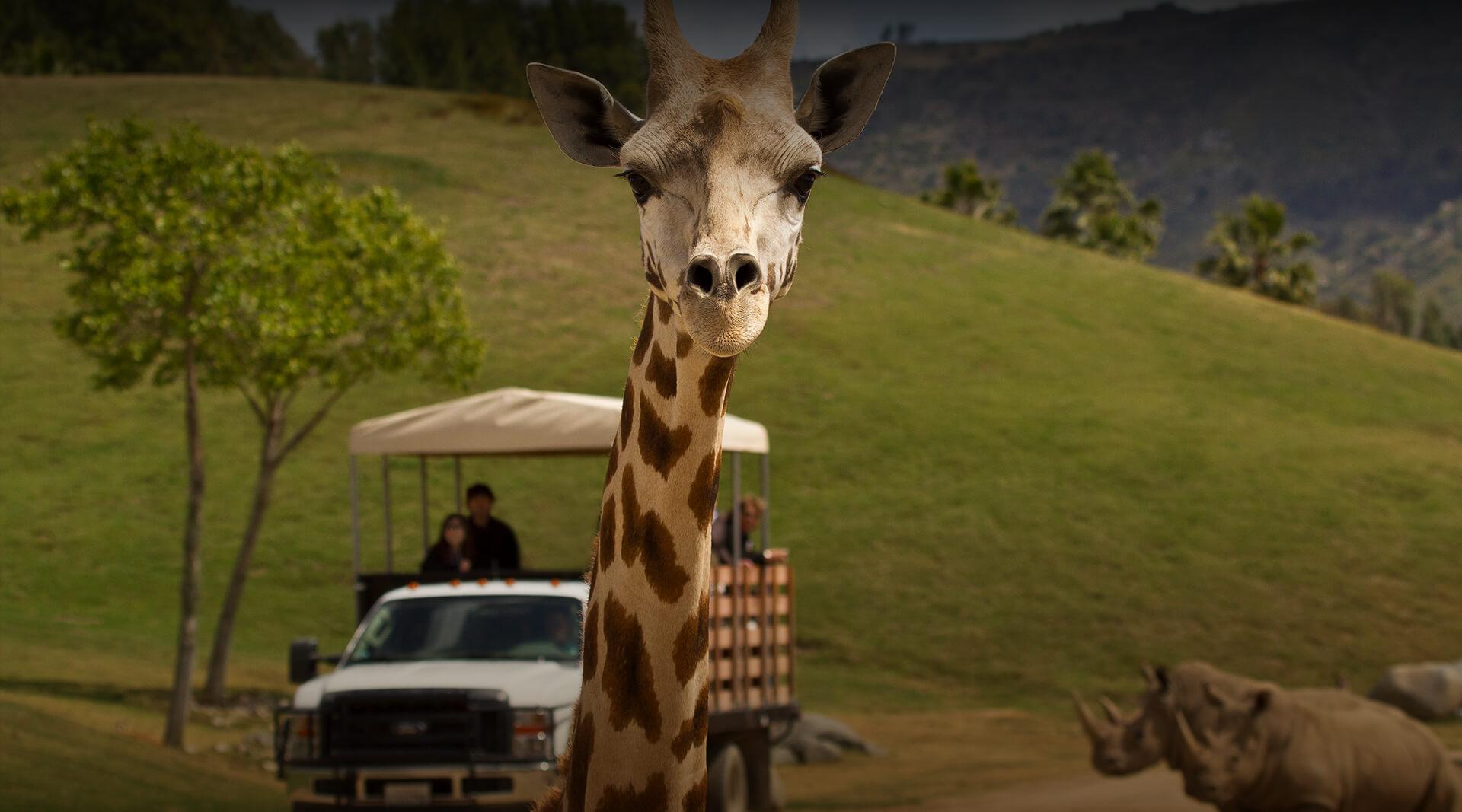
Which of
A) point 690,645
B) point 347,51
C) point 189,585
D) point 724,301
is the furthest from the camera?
point 347,51

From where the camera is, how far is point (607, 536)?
14.3 feet

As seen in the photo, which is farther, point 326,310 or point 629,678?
point 326,310

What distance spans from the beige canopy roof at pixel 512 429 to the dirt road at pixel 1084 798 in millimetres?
6660

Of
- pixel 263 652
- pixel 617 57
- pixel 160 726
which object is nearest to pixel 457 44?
pixel 617 57

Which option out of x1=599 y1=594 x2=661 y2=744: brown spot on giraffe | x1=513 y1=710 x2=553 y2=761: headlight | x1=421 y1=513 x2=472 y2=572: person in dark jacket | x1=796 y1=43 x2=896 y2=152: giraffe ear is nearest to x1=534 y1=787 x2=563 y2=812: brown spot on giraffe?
x1=599 y1=594 x2=661 y2=744: brown spot on giraffe

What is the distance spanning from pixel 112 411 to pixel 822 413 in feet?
→ 66.6

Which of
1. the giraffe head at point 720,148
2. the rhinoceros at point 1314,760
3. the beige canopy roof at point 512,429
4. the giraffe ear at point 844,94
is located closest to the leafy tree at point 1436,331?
the beige canopy roof at point 512,429

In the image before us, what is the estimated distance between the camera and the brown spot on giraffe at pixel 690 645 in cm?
420

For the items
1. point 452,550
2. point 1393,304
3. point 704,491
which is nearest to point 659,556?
point 704,491

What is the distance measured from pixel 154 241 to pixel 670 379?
2034cm

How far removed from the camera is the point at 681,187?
157 inches

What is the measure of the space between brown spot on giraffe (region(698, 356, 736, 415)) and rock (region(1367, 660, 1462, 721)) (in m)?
27.5

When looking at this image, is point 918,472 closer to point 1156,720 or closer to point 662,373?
point 1156,720

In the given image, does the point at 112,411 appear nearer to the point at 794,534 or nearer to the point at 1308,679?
the point at 794,534
